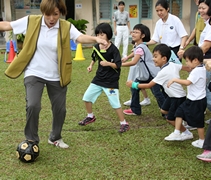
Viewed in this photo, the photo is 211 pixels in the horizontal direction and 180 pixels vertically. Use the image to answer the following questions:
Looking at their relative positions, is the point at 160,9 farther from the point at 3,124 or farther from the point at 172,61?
the point at 3,124

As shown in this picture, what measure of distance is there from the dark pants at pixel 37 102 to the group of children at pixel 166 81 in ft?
2.95

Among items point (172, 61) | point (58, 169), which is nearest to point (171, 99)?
point (172, 61)

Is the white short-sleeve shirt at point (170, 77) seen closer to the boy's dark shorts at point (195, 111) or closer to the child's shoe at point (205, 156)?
the boy's dark shorts at point (195, 111)

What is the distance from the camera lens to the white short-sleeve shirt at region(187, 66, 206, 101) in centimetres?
394

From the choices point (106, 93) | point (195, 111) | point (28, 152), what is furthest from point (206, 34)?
point (28, 152)

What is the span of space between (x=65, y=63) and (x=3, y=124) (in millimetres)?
1827

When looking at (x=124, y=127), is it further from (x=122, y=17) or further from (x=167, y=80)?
(x=122, y=17)

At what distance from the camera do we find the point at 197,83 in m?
4.00

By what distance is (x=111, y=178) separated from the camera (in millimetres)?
3363

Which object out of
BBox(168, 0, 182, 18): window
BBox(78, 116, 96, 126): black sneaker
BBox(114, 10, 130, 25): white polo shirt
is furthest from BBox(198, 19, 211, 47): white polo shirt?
BBox(168, 0, 182, 18): window

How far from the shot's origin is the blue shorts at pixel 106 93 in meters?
4.67

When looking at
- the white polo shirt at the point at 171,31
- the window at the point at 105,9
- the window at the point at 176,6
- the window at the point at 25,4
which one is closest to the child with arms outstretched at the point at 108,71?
the white polo shirt at the point at 171,31

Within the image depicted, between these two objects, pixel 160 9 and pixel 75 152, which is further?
pixel 160 9

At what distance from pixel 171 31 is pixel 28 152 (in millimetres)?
3190
